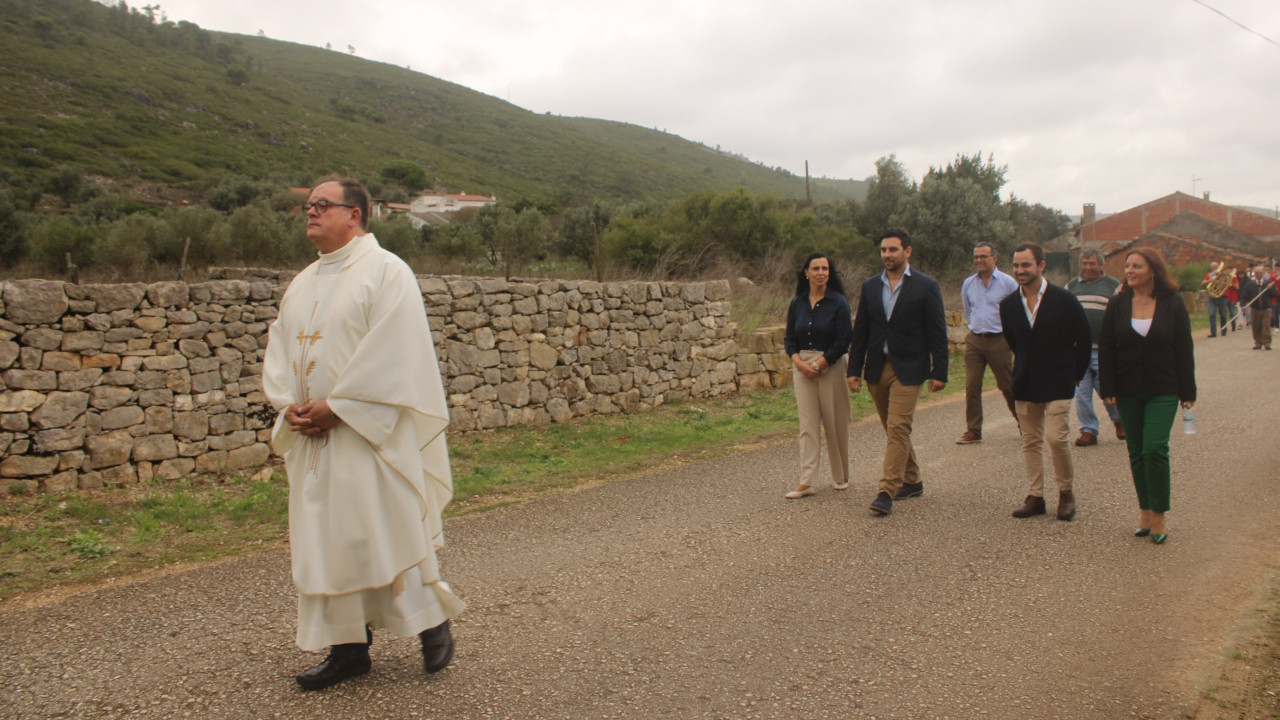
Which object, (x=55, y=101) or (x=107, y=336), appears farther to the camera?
(x=55, y=101)

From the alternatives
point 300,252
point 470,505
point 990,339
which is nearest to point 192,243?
point 300,252

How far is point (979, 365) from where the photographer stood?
30.7ft

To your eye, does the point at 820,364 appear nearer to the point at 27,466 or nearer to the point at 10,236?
the point at 27,466

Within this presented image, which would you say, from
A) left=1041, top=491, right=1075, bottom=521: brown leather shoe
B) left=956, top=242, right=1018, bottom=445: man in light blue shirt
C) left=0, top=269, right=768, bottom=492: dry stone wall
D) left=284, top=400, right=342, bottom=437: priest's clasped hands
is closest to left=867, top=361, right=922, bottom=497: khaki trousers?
left=1041, top=491, right=1075, bottom=521: brown leather shoe

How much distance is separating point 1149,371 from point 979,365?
357 cm

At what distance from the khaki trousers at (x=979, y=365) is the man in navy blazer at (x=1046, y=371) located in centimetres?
263

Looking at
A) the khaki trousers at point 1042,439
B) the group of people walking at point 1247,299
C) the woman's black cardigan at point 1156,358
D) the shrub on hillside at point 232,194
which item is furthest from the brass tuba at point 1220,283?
the shrub on hillside at point 232,194

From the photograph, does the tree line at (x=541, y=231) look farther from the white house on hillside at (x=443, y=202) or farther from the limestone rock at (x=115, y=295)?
the white house on hillside at (x=443, y=202)

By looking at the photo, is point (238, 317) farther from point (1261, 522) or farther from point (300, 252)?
point (300, 252)

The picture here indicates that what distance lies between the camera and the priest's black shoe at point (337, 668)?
3.69 m

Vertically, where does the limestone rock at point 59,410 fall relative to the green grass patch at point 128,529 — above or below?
above

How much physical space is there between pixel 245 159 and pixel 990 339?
43578mm

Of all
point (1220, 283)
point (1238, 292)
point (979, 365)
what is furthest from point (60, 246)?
point (1238, 292)

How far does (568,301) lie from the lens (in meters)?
11.7
